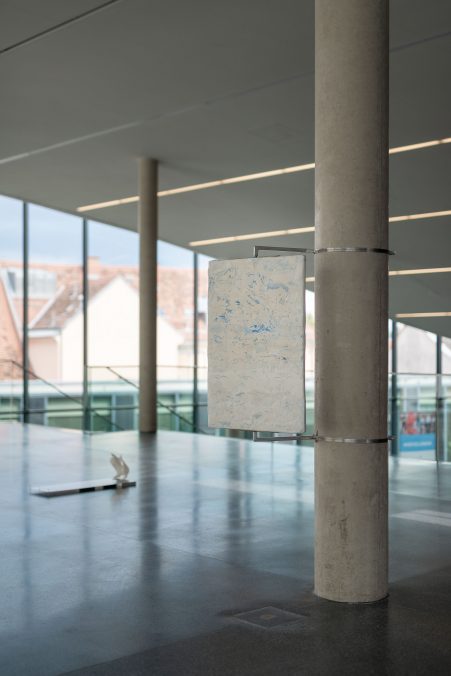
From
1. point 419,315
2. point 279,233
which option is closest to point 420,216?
point 279,233

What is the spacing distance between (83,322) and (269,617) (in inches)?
860

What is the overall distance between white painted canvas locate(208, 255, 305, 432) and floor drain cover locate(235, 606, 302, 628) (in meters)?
1.31

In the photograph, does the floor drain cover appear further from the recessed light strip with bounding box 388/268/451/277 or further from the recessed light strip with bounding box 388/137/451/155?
the recessed light strip with bounding box 388/268/451/277

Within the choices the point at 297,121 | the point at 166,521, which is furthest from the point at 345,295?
the point at 297,121

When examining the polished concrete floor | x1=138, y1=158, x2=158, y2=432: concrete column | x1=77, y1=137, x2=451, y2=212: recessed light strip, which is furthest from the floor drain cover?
x1=138, y1=158, x2=158, y2=432: concrete column

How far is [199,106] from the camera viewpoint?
1568 cm

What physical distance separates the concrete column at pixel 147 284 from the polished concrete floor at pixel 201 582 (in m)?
7.13

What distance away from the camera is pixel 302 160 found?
18172 mm

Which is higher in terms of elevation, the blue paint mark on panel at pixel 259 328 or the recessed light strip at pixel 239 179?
the recessed light strip at pixel 239 179

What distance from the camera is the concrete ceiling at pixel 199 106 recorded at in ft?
A: 39.1

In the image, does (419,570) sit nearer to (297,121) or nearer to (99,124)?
(297,121)

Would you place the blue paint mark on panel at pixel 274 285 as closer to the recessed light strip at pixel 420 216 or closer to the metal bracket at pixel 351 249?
the metal bracket at pixel 351 249

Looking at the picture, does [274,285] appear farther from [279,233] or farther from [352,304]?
[279,233]

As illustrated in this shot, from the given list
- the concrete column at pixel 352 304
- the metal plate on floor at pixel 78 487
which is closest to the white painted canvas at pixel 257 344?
the concrete column at pixel 352 304
